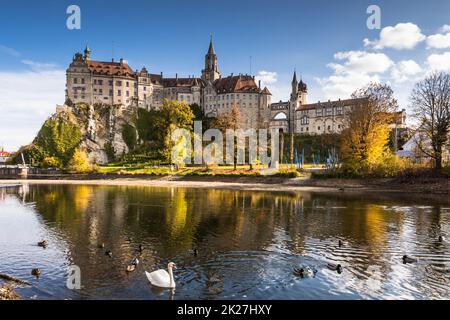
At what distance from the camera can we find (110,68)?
13250 centimetres

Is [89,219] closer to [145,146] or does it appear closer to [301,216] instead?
[301,216]

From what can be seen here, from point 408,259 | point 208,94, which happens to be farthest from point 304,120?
point 408,259

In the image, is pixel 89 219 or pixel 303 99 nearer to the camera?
pixel 89 219

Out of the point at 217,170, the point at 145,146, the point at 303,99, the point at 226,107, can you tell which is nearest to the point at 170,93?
the point at 226,107

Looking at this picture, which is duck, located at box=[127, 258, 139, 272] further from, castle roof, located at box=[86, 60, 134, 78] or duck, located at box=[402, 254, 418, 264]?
castle roof, located at box=[86, 60, 134, 78]

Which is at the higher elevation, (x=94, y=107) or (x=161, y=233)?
(x=94, y=107)

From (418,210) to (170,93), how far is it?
111547mm

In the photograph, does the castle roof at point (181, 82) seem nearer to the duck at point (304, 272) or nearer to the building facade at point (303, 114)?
the building facade at point (303, 114)

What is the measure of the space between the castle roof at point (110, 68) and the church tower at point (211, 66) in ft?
94.5

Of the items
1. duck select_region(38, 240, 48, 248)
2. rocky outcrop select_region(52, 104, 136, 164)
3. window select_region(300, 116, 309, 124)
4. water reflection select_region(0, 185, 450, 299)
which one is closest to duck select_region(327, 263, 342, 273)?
water reflection select_region(0, 185, 450, 299)

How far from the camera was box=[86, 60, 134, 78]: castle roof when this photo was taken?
130m

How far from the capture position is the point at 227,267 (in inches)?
795

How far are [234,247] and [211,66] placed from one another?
420 ft

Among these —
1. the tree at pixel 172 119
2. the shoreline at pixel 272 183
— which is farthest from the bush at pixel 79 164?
the tree at pixel 172 119
